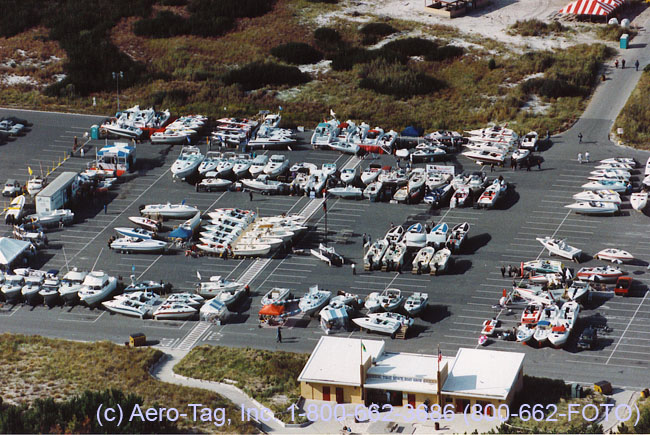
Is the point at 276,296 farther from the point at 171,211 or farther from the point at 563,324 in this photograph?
the point at 563,324

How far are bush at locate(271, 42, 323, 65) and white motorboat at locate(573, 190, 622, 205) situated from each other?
167ft

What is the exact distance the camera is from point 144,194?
140 metres

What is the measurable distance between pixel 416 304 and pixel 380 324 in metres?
4.07

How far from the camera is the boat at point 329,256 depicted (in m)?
122

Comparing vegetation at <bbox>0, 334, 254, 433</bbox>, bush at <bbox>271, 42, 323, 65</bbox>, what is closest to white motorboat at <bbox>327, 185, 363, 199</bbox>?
vegetation at <bbox>0, 334, 254, 433</bbox>

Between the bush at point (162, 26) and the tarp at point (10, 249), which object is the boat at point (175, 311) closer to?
the tarp at point (10, 249)

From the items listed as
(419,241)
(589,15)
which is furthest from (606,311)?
(589,15)

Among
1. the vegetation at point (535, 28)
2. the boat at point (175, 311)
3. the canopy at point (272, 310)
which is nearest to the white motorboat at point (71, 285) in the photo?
the boat at point (175, 311)

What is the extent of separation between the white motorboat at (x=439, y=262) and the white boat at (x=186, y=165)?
3236 centimetres

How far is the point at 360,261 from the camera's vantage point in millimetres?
122750

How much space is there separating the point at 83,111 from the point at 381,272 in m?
56.7

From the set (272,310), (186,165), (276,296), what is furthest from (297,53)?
(272,310)

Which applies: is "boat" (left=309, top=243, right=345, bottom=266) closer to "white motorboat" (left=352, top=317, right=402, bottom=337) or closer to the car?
"white motorboat" (left=352, top=317, right=402, bottom=337)

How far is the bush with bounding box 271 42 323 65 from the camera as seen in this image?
17275cm
